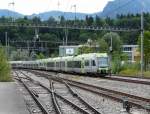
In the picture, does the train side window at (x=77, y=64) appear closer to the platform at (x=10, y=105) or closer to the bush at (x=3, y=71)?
the bush at (x=3, y=71)

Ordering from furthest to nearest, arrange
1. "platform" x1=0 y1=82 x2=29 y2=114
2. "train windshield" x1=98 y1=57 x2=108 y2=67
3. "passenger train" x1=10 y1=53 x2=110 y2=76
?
"train windshield" x1=98 y1=57 x2=108 y2=67 < "passenger train" x1=10 y1=53 x2=110 y2=76 < "platform" x1=0 y1=82 x2=29 y2=114

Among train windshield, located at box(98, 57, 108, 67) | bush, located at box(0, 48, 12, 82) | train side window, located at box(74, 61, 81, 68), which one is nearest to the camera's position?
bush, located at box(0, 48, 12, 82)

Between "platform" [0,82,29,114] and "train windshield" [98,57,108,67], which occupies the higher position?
"train windshield" [98,57,108,67]

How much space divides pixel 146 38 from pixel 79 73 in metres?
10.4

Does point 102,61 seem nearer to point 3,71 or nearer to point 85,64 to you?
point 85,64

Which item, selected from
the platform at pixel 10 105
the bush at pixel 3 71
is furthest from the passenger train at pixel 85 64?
the platform at pixel 10 105

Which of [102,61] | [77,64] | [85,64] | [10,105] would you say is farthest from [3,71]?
[77,64]

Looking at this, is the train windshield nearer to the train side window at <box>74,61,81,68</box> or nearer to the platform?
the train side window at <box>74,61,81,68</box>

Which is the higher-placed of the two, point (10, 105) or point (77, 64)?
point (77, 64)

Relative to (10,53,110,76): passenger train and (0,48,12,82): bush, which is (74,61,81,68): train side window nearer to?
(10,53,110,76): passenger train

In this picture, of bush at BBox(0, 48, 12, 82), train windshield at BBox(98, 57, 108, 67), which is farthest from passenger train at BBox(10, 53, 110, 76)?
bush at BBox(0, 48, 12, 82)

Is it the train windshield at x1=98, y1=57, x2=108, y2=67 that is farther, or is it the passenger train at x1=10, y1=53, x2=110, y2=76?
the train windshield at x1=98, y1=57, x2=108, y2=67

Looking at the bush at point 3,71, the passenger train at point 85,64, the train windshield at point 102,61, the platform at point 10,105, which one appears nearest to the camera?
the platform at point 10,105

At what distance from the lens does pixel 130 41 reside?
445 ft
